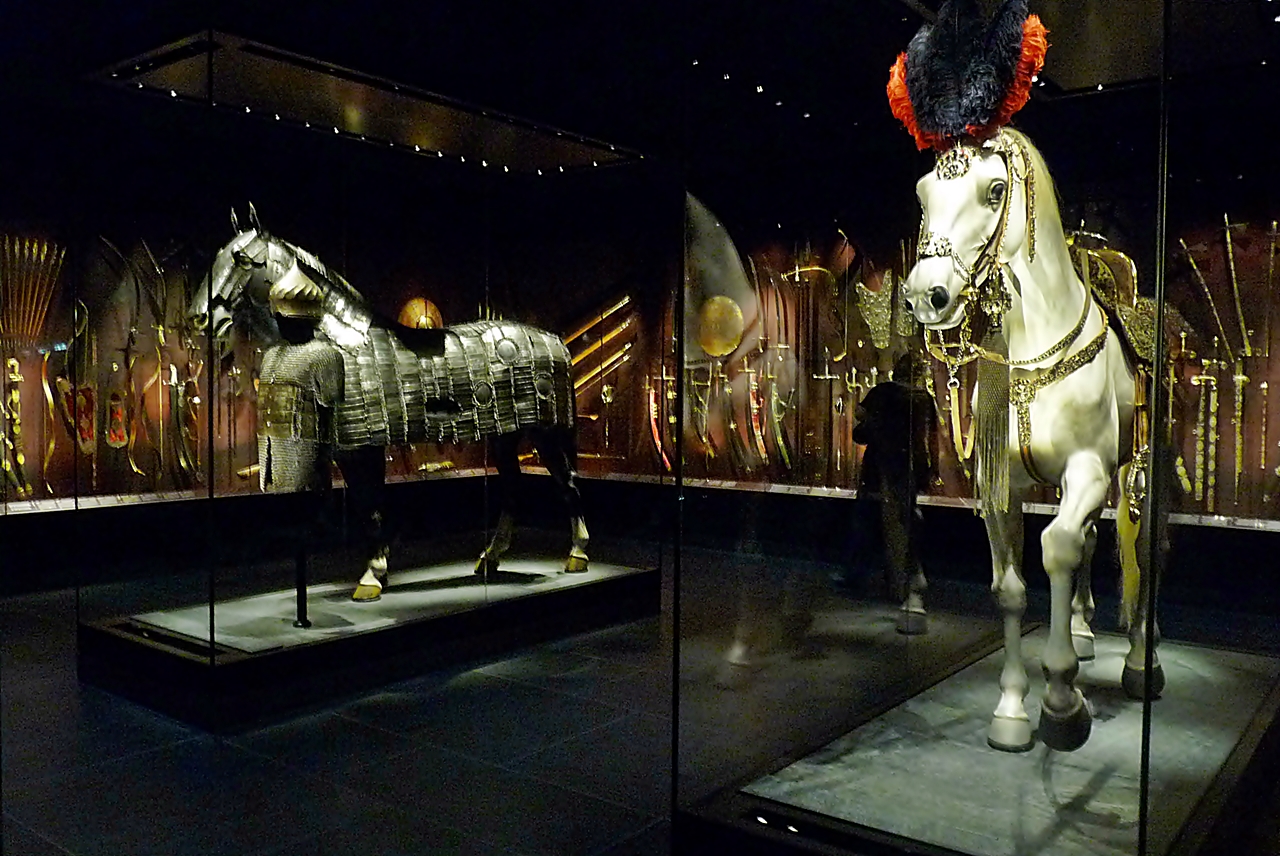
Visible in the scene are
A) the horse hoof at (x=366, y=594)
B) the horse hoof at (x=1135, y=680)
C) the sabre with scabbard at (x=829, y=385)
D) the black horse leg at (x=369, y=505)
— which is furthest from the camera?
the horse hoof at (x=366, y=594)

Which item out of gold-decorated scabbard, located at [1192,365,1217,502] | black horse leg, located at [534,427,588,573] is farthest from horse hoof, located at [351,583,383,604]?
gold-decorated scabbard, located at [1192,365,1217,502]

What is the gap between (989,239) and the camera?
246cm

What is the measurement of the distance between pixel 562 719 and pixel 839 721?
1.41m

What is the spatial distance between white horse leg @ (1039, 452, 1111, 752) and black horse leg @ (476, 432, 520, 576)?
9.89 ft

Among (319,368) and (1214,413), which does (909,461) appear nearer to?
(1214,413)

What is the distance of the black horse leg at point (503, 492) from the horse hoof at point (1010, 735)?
9.48ft

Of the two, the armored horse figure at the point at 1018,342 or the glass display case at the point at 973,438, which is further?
the armored horse figure at the point at 1018,342

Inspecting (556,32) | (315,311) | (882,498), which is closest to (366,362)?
(315,311)

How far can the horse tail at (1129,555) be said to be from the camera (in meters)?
2.30

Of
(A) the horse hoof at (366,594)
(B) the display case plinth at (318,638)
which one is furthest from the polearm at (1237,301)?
(A) the horse hoof at (366,594)

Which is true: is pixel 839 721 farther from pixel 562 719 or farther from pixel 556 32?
pixel 556 32

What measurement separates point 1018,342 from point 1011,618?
75cm

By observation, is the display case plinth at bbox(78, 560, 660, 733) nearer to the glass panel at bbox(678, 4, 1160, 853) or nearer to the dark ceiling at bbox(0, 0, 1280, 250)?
the glass panel at bbox(678, 4, 1160, 853)

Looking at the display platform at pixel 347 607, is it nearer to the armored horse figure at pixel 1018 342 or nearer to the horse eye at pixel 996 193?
the armored horse figure at pixel 1018 342
